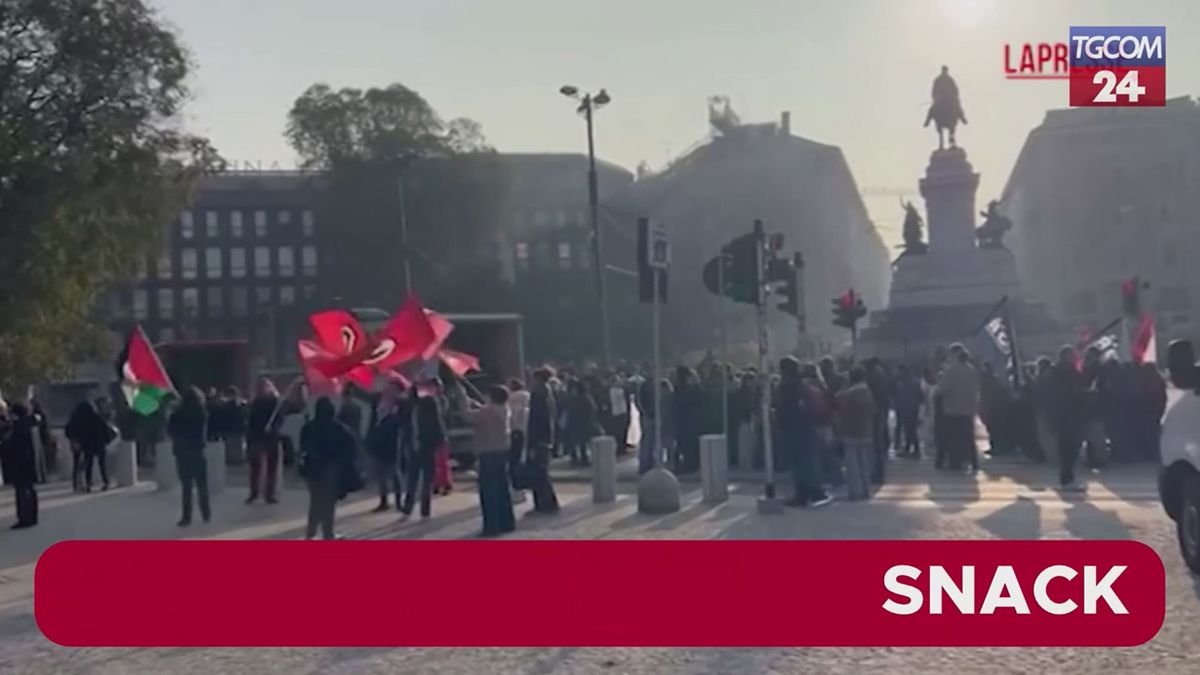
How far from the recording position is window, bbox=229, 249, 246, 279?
77250 mm

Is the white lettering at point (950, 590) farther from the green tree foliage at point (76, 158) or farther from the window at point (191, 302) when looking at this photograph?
the window at point (191, 302)

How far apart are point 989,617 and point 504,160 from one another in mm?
54309

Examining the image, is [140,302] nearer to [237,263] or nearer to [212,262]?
[212,262]

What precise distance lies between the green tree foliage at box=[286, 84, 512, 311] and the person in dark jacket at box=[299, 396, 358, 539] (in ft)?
149

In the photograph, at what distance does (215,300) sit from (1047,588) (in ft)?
232

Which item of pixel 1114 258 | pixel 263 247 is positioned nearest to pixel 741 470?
pixel 263 247

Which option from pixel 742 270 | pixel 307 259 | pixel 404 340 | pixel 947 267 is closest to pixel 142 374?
pixel 404 340

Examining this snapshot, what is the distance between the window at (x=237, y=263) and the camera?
253ft

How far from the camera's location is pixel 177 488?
2133cm

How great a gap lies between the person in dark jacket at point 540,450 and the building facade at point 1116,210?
65.9 metres

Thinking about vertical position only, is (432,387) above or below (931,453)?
above

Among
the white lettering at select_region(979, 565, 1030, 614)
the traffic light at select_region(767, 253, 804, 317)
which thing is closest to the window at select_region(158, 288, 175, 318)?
the traffic light at select_region(767, 253, 804, 317)

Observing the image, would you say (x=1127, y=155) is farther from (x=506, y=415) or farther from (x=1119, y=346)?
(x=506, y=415)

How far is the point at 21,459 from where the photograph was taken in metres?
16.2
